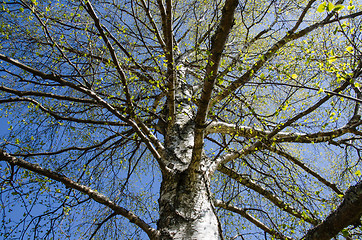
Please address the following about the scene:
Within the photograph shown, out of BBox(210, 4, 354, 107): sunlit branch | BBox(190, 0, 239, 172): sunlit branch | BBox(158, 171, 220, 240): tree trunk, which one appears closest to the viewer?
BBox(190, 0, 239, 172): sunlit branch

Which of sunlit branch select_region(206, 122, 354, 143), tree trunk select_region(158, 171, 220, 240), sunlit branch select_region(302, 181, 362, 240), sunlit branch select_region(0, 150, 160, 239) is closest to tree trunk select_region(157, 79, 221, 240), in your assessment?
tree trunk select_region(158, 171, 220, 240)

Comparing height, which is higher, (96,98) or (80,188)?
(96,98)

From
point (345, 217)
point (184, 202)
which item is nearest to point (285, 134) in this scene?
point (184, 202)

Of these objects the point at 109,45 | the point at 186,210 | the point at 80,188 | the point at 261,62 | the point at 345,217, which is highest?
the point at 109,45

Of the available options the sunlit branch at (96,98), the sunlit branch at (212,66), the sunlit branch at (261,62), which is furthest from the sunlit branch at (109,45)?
the sunlit branch at (261,62)

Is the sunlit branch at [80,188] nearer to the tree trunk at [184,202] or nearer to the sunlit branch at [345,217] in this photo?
the tree trunk at [184,202]

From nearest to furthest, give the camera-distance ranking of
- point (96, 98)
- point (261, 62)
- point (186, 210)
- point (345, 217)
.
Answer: point (345, 217), point (186, 210), point (96, 98), point (261, 62)

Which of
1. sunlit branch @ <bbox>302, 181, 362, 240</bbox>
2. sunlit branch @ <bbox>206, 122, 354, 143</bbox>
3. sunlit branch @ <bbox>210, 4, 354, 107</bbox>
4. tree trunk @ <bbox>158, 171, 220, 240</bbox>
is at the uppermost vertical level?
sunlit branch @ <bbox>210, 4, 354, 107</bbox>

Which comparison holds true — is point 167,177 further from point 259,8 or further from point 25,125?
point 259,8

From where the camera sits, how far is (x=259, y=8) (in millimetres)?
5055

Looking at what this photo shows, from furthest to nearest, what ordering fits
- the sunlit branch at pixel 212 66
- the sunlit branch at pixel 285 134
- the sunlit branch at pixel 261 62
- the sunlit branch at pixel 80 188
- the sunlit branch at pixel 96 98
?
the sunlit branch at pixel 285 134
the sunlit branch at pixel 261 62
the sunlit branch at pixel 96 98
the sunlit branch at pixel 80 188
the sunlit branch at pixel 212 66

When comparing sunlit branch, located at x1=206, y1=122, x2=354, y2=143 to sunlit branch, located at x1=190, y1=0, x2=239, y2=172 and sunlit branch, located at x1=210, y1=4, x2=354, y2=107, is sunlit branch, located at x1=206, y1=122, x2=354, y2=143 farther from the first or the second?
sunlit branch, located at x1=190, y1=0, x2=239, y2=172

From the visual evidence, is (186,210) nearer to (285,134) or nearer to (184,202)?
(184,202)

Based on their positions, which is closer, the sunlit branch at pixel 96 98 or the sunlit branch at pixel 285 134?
the sunlit branch at pixel 96 98
